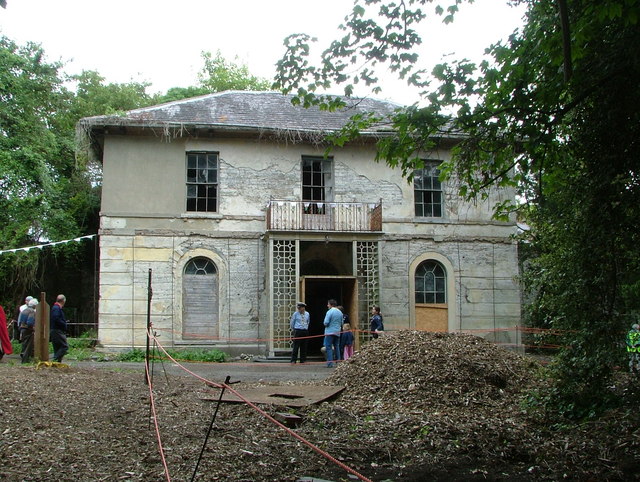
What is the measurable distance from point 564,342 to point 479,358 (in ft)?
9.73

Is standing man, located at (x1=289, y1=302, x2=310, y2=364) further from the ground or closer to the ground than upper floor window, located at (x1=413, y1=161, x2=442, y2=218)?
closer to the ground

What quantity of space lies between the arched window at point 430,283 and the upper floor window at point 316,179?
3.60m

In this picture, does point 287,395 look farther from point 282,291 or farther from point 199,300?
point 199,300

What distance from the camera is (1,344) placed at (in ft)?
47.2

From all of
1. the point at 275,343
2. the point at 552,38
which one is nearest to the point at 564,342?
the point at 552,38

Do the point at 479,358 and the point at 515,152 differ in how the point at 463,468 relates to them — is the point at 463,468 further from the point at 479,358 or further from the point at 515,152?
the point at 479,358

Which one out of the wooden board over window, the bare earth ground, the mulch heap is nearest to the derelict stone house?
the wooden board over window

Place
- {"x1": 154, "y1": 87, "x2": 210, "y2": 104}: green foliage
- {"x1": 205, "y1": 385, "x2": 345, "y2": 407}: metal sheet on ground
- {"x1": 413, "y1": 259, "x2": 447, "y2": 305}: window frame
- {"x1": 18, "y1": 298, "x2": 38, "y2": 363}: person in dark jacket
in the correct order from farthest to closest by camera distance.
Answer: {"x1": 154, "y1": 87, "x2": 210, "y2": 104}: green foliage < {"x1": 413, "y1": 259, "x2": 447, "y2": 305}: window frame < {"x1": 18, "y1": 298, "x2": 38, "y2": 363}: person in dark jacket < {"x1": 205, "y1": 385, "x2": 345, "y2": 407}: metal sheet on ground

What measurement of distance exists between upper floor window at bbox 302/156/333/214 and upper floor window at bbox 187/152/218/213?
270 cm

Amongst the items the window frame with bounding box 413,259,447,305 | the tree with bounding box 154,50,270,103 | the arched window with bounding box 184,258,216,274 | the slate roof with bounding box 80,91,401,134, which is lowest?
the window frame with bounding box 413,259,447,305

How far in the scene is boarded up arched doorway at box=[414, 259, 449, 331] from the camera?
19703 millimetres

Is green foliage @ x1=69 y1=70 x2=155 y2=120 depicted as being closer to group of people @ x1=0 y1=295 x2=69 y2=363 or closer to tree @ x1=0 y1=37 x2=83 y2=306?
tree @ x1=0 y1=37 x2=83 y2=306

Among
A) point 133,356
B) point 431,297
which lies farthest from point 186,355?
point 431,297

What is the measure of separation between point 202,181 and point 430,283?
7.54m
